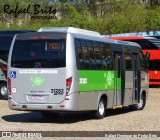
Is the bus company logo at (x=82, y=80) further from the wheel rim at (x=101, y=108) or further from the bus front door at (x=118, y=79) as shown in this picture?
the bus front door at (x=118, y=79)

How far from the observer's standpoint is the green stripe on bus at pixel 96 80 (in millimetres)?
16047

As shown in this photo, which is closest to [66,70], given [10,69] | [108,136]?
[10,69]

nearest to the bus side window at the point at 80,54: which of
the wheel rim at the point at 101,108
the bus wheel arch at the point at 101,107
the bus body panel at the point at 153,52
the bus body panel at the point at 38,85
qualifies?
the bus body panel at the point at 38,85

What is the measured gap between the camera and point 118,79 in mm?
18984

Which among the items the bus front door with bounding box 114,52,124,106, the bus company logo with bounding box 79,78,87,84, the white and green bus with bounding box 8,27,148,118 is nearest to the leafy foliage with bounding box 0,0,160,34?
the bus front door with bounding box 114,52,124,106

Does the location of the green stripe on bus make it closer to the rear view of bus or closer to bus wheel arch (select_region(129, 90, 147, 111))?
the rear view of bus

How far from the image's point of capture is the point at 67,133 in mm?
13320

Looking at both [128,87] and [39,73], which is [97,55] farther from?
[128,87]

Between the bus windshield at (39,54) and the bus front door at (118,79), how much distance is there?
3.64 m

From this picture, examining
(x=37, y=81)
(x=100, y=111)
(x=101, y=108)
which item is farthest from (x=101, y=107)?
(x=37, y=81)

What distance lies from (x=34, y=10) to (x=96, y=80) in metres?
49.9

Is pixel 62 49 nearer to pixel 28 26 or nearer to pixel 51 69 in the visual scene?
pixel 51 69

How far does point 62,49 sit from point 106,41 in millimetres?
3159

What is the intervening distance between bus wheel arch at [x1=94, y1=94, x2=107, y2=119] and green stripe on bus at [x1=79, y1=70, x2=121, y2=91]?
33 centimetres
